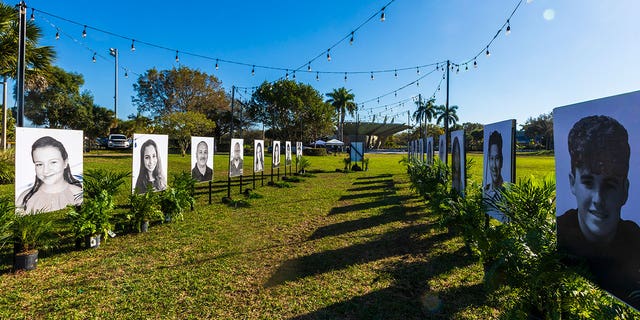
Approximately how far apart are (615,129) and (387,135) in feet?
269

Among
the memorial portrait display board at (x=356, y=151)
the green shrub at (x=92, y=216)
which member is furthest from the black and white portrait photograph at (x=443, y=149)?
the memorial portrait display board at (x=356, y=151)

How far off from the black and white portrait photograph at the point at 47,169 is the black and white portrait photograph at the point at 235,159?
16.6 feet

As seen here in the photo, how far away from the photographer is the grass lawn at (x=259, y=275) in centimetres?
312

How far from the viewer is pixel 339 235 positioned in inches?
230

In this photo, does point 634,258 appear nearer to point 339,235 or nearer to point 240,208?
point 339,235

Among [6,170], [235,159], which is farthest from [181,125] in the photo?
[235,159]

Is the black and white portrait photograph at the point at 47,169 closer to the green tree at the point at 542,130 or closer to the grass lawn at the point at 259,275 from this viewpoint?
the grass lawn at the point at 259,275

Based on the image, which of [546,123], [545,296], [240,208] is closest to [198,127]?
[240,208]

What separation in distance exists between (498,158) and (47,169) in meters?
6.41

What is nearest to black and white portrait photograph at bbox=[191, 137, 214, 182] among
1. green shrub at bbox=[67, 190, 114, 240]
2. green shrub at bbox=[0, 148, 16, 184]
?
green shrub at bbox=[67, 190, 114, 240]

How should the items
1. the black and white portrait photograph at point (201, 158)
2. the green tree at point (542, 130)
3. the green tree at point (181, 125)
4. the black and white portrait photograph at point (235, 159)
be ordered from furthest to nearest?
the green tree at point (542, 130), the green tree at point (181, 125), the black and white portrait photograph at point (235, 159), the black and white portrait photograph at point (201, 158)

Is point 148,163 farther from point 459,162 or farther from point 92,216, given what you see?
point 459,162

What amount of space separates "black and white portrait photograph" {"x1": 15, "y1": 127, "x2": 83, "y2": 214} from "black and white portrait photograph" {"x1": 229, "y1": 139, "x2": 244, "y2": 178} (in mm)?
5058

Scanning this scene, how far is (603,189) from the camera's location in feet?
6.85
